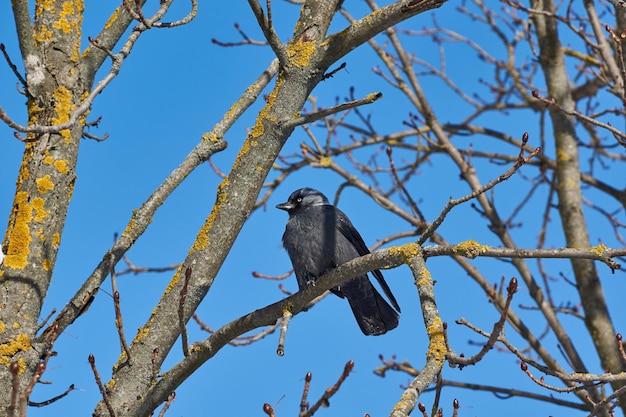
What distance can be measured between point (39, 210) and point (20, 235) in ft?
0.48

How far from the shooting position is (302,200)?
5.34m

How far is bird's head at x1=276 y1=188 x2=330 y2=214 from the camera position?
533 cm

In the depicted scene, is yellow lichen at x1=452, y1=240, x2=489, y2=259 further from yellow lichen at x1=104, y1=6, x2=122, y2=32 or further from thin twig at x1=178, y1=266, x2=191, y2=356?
yellow lichen at x1=104, y1=6, x2=122, y2=32

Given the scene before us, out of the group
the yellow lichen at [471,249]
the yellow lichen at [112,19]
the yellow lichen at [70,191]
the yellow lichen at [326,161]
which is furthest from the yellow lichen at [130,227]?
the yellow lichen at [326,161]

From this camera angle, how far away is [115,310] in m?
2.87

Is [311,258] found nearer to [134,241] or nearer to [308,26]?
[134,241]

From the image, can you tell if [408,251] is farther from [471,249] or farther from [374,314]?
[374,314]

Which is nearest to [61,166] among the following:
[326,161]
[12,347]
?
[12,347]

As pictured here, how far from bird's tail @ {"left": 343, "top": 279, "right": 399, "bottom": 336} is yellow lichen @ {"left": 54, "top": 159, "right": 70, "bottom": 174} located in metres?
2.03

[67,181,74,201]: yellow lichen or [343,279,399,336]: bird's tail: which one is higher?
[67,181,74,201]: yellow lichen

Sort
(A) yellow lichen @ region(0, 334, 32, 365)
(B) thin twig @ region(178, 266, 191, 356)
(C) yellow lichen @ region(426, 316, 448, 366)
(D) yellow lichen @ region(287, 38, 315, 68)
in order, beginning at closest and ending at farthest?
(C) yellow lichen @ region(426, 316, 448, 366), (B) thin twig @ region(178, 266, 191, 356), (A) yellow lichen @ region(0, 334, 32, 365), (D) yellow lichen @ region(287, 38, 315, 68)

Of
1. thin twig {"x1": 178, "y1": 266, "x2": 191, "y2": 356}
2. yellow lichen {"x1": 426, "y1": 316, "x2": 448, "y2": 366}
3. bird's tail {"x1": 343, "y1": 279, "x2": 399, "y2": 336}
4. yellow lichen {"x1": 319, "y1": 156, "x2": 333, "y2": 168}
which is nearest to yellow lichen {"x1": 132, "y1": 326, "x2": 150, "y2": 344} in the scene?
thin twig {"x1": 178, "y1": 266, "x2": 191, "y2": 356}

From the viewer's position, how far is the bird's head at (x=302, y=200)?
533cm

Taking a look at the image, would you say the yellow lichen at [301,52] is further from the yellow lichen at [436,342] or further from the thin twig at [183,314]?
the yellow lichen at [436,342]
